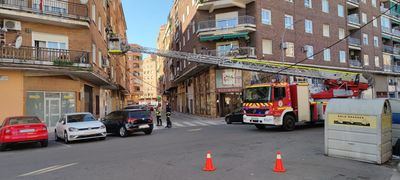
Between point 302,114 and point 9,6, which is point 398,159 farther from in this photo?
point 9,6

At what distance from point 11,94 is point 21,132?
8.16 meters

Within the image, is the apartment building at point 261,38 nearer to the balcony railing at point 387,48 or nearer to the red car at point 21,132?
the balcony railing at point 387,48

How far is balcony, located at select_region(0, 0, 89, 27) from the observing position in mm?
19281

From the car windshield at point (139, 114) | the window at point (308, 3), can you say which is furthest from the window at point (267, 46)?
the car windshield at point (139, 114)

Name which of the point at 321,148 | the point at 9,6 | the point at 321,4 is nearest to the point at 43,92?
the point at 9,6

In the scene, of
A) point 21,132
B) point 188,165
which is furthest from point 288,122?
point 21,132

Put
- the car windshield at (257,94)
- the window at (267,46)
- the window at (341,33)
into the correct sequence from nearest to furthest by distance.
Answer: the car windshield at (257,94) → the window at (267,46) → the window at (341,33)

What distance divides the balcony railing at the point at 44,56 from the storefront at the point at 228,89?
14.5 m

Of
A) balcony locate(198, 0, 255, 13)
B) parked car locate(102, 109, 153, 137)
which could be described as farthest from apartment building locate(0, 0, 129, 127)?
balcony locate(198, 0, 255, 13)

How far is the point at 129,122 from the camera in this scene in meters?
16.6

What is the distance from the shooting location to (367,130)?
8.33 metres

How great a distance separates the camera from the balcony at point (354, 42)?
4197cm

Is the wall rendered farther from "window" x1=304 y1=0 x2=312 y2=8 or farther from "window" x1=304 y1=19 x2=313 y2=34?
"window" x1=304 y1=0 x2=312 y2=8

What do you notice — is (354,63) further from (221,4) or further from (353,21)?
(221,4)
